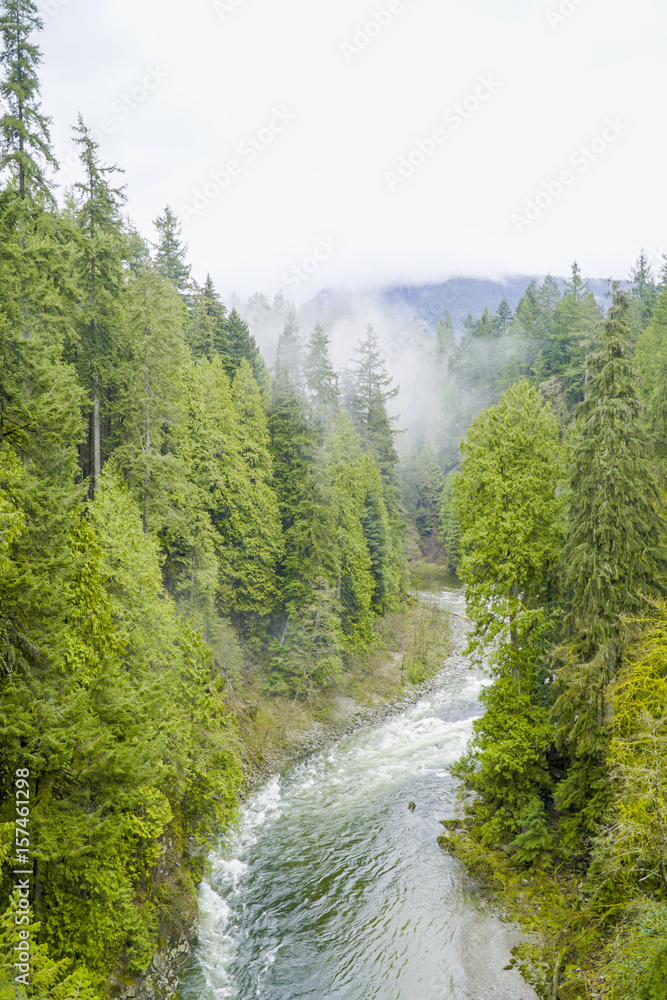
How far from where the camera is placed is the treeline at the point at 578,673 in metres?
12.0

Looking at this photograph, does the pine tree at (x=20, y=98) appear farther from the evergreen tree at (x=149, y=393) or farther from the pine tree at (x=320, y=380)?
the pine tree at (x=320, y=380)

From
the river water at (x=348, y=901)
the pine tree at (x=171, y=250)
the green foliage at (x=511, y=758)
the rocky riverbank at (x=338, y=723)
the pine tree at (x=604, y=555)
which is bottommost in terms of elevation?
the river water at (x=348, y=901)

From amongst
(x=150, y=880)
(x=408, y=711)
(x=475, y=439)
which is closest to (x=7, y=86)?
(x=475, y=439)

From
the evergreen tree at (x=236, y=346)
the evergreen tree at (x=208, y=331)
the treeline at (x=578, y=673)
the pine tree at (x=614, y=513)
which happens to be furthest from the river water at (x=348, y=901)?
the evergreen tree at (x=208, y=331)

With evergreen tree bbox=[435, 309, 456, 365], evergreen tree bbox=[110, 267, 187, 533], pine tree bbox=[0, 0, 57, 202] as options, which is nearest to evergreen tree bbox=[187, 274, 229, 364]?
evergreen tree bbox=[110, 267, 187, 533]

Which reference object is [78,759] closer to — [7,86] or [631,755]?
[631,755]

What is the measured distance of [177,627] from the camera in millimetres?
19094

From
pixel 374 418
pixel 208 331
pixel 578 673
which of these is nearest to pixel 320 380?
pixel 208 331

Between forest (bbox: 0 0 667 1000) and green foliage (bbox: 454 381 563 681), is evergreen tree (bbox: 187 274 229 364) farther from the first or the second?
green foliage (bbox: 454 381 563 681)

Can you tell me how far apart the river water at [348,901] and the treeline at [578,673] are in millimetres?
1406

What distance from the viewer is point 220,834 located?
2117cm

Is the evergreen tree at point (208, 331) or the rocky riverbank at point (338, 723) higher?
the evergreen tree at point (208, 331)

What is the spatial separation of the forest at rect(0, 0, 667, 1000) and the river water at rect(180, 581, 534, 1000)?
135 cm

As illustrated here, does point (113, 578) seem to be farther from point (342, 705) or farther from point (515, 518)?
point (342, 705)
